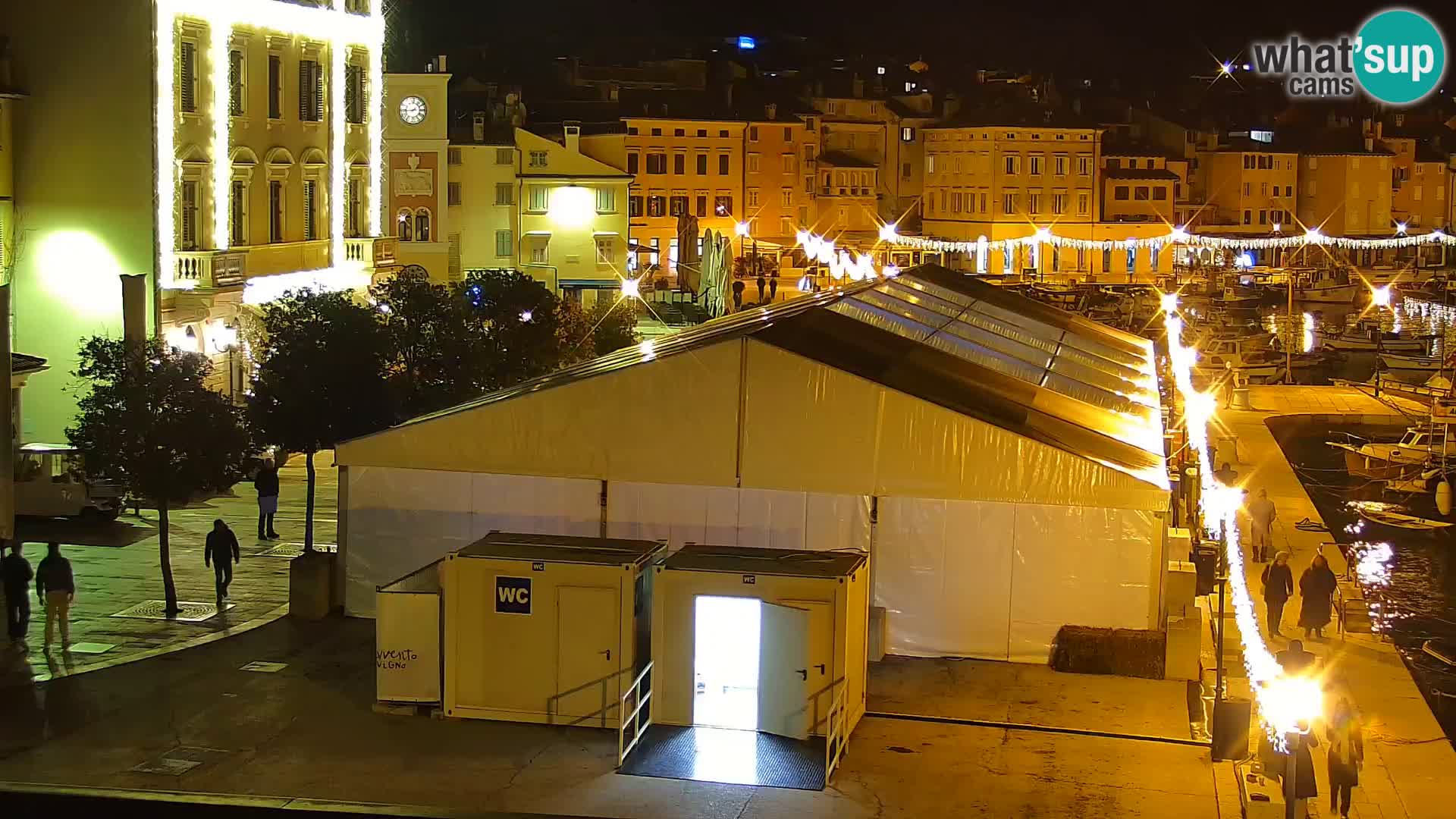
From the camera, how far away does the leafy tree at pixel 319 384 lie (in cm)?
2541

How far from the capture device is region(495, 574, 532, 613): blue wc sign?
1659 cm

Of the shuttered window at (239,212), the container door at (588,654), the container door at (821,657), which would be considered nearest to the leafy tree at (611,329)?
the shuttered window at (239,212)

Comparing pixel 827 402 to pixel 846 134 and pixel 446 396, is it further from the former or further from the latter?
pixel 846 134

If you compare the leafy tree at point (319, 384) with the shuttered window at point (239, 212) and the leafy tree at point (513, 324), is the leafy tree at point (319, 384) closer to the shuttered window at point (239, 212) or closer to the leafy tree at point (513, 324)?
the leafy tree at point (513, 324)

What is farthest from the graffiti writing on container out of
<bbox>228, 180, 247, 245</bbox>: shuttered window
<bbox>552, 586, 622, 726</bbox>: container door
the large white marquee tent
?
<bbox>228, 180, 247, 245</bbox>: shuttered window

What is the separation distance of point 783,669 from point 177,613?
904 cm

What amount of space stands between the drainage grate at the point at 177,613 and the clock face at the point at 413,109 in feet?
140

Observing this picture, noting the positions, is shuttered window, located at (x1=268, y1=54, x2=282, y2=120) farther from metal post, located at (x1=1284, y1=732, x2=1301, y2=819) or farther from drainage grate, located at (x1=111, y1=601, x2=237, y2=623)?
metal post, located at (x1=1284, y1=732, x2=1301, y2=819)

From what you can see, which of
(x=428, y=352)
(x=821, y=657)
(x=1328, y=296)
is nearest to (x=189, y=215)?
(x=428, y=352)

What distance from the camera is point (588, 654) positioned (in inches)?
656

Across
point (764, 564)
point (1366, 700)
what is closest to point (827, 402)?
point (764, 564)

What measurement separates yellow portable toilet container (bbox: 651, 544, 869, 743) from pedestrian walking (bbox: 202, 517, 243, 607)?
8263 millimetres

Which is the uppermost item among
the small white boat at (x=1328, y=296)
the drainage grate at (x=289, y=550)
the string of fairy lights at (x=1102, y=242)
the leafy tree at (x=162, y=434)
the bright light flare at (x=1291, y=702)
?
the string of fairy lights at (x=1102, y=242)

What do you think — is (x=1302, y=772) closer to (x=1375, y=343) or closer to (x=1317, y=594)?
(x=1317, y=594)
